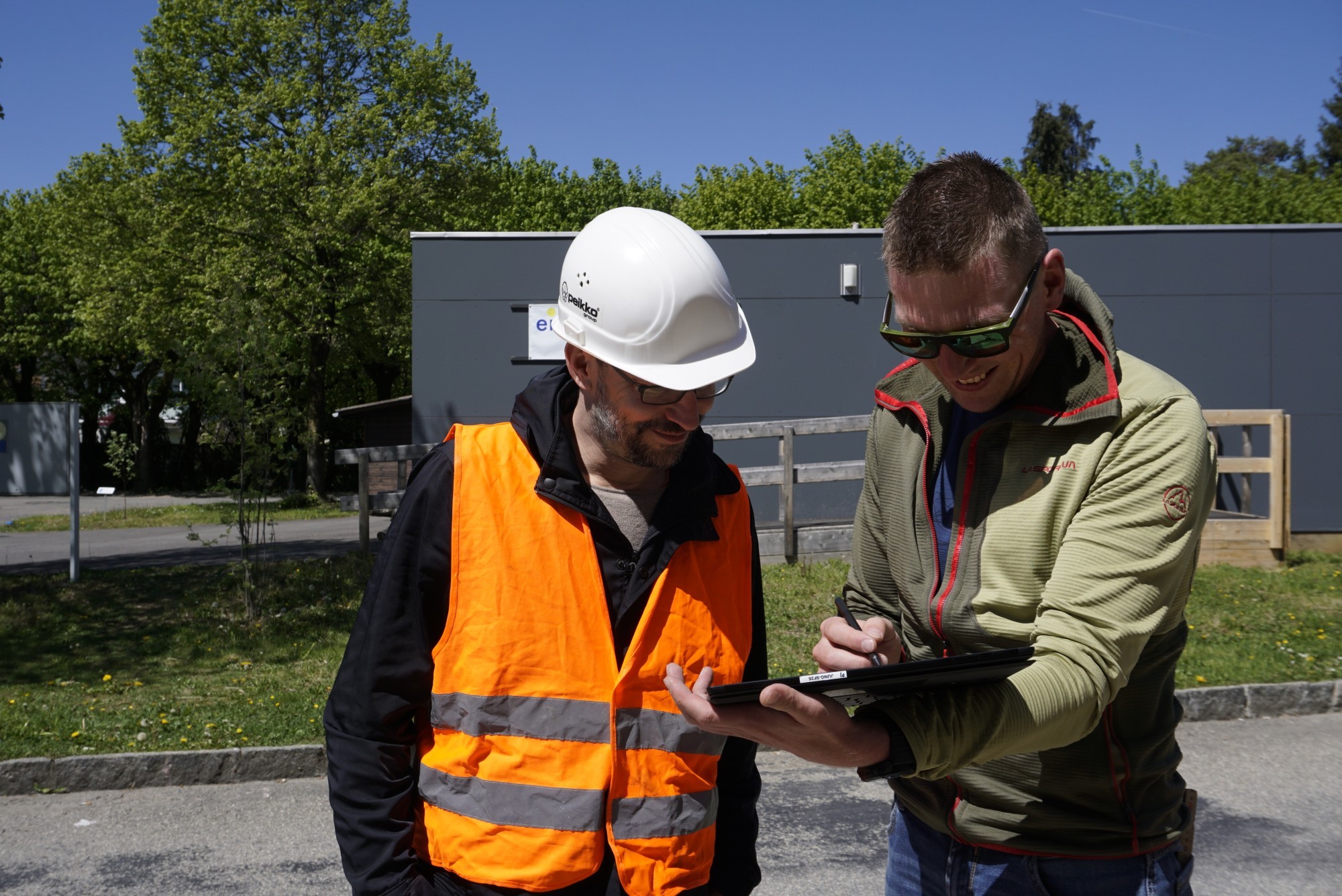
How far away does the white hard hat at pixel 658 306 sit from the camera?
7.74ft

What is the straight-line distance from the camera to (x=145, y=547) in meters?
18.3

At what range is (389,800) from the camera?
2.20 m

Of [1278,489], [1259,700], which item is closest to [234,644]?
[1259,700]

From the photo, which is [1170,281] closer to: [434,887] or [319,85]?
[434,887]

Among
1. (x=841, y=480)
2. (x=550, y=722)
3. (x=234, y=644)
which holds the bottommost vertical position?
(x=234, y=644)

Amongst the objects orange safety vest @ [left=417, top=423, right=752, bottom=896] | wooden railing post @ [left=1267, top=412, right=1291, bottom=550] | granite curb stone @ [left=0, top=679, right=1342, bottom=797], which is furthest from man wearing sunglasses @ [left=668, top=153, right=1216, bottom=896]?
wooden railing post @ [left=1267, top=412, right=1291, bottom=550]

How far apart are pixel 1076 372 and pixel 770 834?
4.22 metres

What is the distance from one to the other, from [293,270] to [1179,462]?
32302 millimetres

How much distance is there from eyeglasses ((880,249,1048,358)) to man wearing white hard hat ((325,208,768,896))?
490mm

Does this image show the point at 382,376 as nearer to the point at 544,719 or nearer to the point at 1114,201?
the point at 1114,201

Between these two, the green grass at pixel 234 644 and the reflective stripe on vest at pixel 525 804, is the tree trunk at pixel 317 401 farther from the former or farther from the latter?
the reflective stripe on vest at pixel 525 804

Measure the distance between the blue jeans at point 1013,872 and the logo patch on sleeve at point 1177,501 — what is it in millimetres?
682

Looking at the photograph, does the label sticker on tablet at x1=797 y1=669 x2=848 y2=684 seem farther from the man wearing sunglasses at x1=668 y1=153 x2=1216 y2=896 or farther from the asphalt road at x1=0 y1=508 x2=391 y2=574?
the asphalt road at x1=0 y1=508 x2=391 y2=574

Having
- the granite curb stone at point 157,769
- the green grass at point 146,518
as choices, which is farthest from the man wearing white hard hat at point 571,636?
the green grass at point 146,518
